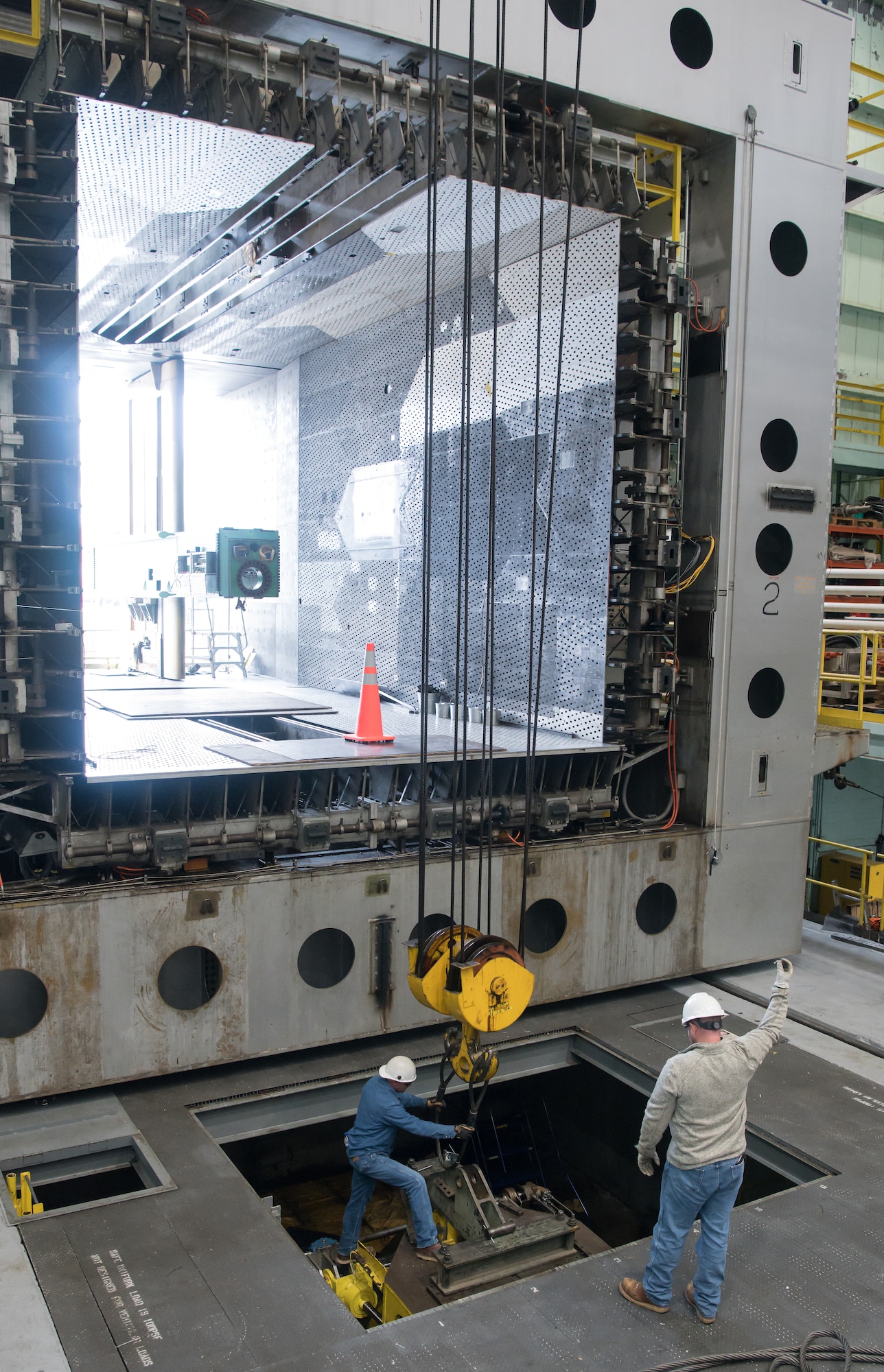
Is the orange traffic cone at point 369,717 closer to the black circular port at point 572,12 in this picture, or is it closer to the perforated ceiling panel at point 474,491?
the perforated ceiling panel at point 474,491

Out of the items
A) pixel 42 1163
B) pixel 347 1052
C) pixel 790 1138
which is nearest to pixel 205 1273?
pixel 42 1163

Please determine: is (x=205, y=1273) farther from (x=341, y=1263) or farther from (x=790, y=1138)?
(x=790, y=1138)

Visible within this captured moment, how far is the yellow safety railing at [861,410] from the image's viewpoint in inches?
772

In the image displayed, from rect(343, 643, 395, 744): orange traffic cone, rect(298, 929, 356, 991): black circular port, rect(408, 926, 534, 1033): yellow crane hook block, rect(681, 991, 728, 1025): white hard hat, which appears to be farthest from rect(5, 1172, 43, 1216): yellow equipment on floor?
rect(343, 643, 395, 744): orange traffic cone

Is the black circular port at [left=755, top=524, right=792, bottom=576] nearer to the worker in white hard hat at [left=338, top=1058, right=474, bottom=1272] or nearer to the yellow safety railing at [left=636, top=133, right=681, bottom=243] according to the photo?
the yellow safety railing at [left=636, top=133, right=681, bottom=243]

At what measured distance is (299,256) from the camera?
7672 mm

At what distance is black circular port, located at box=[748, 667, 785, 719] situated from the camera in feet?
24.7

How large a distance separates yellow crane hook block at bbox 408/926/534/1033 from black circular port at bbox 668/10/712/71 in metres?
5.82

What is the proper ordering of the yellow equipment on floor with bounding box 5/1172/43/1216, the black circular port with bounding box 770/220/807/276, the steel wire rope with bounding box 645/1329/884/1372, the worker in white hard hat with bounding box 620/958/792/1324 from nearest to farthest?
the steel wire rope with bounding box 645/1329/884/1372, the worker in white hard hat with bounding box 620/958/792/1324, the yellow equipment on floor with bounding box 5/1172/43/1216, the black circular port with bounding box 770/220/807/276

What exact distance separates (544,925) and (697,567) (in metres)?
2.66

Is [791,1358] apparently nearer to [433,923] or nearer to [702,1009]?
[702,1009]

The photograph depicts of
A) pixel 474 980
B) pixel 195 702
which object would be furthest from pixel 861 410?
pixel 474 980

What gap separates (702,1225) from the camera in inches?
154

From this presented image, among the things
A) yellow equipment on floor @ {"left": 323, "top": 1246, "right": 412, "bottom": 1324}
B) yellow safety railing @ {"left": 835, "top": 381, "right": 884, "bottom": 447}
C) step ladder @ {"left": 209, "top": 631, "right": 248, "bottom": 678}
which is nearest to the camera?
yellow equipment on floor @ {"left": 323, "top": 1246, "right": 412, "bottom": 1324}
